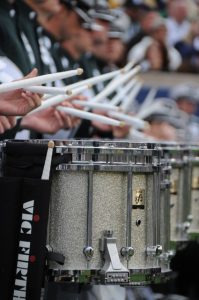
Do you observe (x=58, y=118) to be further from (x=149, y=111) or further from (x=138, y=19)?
(x=138, y=19)

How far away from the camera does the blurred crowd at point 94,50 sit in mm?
5988

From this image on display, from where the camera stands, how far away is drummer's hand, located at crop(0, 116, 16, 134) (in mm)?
5062

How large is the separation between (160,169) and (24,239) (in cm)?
80

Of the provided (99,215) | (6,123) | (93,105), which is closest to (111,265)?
(99,215)

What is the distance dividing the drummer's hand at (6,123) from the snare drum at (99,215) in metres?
0.57

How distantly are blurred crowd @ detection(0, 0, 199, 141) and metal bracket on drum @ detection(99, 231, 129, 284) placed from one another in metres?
0.68

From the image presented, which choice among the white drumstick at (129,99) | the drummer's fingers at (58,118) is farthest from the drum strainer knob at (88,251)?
the white drumstick at (129,99)

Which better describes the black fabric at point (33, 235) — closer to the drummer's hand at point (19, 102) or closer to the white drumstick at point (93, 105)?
the drummer's hand at point (19, 102)

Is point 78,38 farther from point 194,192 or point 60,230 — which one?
point 60,230

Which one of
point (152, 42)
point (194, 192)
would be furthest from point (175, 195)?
point (152, 42)

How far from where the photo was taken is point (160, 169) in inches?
190

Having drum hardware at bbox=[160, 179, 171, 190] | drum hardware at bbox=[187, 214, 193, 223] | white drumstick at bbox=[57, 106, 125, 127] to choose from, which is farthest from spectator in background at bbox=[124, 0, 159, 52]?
drum hardware at bbox=[160, 179, 171, 190]

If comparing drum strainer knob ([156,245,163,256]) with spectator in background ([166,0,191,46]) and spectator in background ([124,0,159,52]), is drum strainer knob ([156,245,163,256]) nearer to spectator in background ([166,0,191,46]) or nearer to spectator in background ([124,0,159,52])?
spectator in background ([124,0,159,52])

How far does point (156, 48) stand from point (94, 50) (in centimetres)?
215
